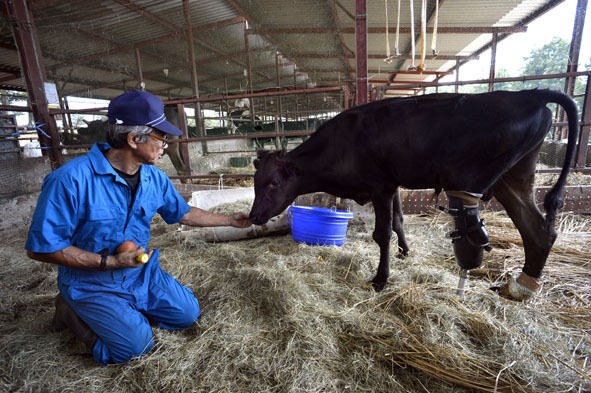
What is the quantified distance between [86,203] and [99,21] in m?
10.1

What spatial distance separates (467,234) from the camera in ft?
7.05

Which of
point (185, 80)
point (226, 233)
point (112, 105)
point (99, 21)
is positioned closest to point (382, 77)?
point (185, 80)

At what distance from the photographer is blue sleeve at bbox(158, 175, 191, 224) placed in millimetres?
2422

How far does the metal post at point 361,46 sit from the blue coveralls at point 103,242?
302 cm

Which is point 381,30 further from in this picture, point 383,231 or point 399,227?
point 383,231

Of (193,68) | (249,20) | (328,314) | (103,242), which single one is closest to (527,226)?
(328,314)

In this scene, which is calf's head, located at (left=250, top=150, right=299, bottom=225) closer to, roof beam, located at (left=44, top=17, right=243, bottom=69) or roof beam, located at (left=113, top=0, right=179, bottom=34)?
roof beam, located at (left=113, top=0, right=179, bottom=34)

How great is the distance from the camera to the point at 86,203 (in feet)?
6.04

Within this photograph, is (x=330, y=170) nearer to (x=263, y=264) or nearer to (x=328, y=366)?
(x=263, y=264)

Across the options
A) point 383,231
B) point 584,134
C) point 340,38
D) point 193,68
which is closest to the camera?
point 383,231

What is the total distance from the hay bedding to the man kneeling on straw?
6.8 inches

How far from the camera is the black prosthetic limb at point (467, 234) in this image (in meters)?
2.11

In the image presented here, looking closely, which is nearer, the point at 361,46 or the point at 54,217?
the point at 54,217

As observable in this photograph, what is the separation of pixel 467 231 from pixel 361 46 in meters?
2.88
